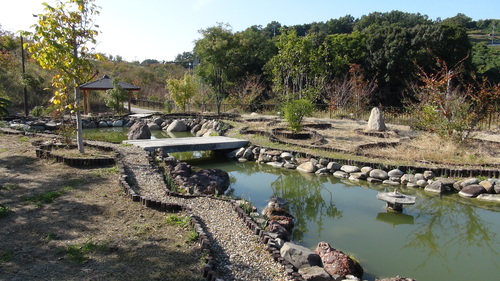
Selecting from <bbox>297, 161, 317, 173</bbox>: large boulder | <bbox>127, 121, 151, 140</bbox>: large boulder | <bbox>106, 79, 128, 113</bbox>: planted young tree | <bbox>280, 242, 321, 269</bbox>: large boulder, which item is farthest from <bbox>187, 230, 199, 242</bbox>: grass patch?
<bbox>106, 79, 128, 113</bbox>: planted young tree

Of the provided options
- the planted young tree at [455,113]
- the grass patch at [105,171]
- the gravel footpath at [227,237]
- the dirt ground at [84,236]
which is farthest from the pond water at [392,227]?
the planted young tree at [455,113]

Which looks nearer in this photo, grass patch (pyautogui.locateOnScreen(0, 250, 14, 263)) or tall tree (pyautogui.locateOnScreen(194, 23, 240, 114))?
grass patch (pyautogui.locateOnScreen(0, 250, 14, 263))

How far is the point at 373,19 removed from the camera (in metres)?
44.3

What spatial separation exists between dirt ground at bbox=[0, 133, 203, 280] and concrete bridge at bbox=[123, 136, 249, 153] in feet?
12.7

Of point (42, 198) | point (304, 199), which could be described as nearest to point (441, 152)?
point (304, 199)

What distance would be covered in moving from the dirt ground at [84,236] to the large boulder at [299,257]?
3.66 ft

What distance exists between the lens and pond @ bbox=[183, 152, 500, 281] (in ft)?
16.9

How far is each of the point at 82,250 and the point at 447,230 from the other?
578 centimetres

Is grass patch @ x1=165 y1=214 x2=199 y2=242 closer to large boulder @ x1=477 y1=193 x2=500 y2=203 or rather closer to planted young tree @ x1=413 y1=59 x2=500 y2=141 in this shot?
large boulder @ x1=477 y1=193 x2=500 y2=203

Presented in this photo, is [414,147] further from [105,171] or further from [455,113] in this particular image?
[105,171]

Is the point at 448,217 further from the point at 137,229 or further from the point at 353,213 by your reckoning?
the point at 137,229

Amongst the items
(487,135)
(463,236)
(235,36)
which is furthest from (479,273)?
(235,36)

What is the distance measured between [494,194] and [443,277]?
13.2 ft

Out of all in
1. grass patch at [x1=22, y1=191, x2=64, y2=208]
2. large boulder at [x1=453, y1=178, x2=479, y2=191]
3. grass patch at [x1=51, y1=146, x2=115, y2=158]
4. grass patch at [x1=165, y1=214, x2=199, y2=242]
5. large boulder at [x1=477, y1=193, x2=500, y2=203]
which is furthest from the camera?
grass patch at [x1=51, y1=146, x2=115, y2=158]
